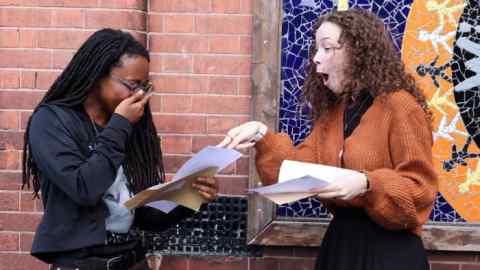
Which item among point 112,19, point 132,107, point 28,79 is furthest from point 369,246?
point 28,79

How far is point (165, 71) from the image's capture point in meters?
3.30

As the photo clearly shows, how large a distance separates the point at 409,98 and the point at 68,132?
1.20 meters

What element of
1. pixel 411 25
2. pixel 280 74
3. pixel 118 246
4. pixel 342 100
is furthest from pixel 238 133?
pixel 411 25

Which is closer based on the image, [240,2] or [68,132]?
[68,132]

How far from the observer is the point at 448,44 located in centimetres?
322

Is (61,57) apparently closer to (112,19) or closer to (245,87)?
(112,19)

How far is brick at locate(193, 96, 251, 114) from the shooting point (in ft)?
10.8

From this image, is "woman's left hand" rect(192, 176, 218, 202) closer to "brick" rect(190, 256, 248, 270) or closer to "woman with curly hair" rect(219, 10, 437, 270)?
"woman with curly hair" rect(219, 10, 437, 270)

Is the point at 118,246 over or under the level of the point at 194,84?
under

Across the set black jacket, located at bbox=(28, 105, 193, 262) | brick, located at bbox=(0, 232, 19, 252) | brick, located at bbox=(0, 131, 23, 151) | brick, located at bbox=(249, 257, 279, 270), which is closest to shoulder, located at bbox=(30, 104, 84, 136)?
black jacket, located at bbox=(28, 105, 193, 262)

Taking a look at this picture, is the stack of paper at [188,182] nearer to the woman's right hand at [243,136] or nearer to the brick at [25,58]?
the woman's right hand at [243,136]

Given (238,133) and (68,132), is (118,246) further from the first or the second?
(238,133)

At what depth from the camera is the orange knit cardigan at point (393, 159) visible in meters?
2.04

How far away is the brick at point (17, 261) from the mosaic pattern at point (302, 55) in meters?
1.39
